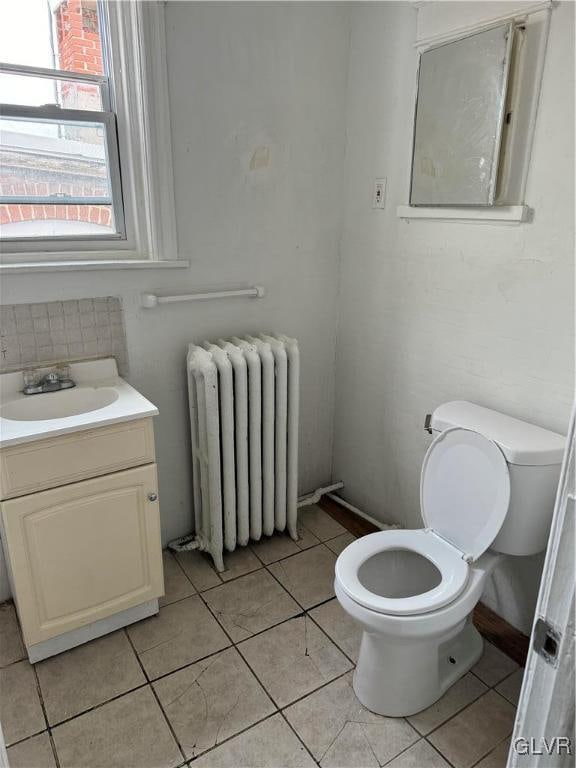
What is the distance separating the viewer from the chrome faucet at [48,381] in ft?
5.71

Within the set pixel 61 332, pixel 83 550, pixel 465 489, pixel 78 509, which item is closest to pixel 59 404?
pixel 61 332

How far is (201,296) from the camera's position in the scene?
200 cm

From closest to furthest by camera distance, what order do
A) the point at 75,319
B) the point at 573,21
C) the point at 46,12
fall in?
the point at 573,21 → the point at 46,12 → the point at 75,319

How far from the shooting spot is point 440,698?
160 cm

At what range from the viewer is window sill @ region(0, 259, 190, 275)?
65.5 inches

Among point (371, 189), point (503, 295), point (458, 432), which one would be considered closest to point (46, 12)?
point (371, 189)

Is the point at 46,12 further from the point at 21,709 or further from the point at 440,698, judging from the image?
the point at 440,698

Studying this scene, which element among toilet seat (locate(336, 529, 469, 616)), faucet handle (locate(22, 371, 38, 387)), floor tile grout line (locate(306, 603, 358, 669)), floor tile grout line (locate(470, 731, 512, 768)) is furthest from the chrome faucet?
floor tile grout line (locate(470, 731, 512, 768))

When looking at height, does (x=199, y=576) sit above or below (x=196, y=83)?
below

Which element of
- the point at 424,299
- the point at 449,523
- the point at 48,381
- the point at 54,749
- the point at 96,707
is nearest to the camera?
the point at 54,749

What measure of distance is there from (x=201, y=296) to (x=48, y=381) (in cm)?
63

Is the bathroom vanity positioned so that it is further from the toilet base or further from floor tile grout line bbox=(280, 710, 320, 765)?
the toilet base

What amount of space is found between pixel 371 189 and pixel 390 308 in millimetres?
488

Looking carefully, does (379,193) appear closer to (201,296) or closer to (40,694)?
(201,296)
